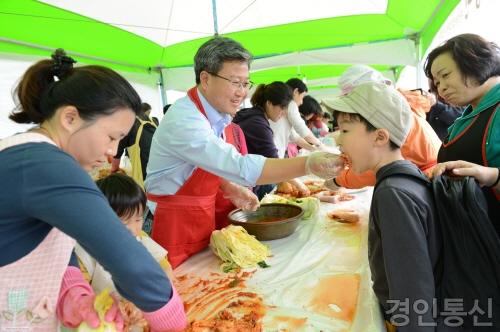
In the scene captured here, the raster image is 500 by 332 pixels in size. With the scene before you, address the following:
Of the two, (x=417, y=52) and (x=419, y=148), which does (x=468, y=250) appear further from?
(x=417, y=52)

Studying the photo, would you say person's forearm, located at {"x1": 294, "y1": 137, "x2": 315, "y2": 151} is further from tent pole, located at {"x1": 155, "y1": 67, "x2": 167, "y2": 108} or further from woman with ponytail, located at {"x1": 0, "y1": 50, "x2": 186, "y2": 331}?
woman with ponytail, located at {"x1": 0, "y1": 50, "x2": 186, "y2": 331}

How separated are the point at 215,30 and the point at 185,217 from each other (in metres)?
4.16

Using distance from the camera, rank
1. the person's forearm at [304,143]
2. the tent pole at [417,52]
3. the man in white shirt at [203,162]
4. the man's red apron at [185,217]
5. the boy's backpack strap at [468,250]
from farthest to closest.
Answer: the person's forearm at [304,143] → the tent pole at [417,52] → the man's red apron at [185,217] → the man in white shirt at [203,162] → the boy's backpack strap at [468,250]

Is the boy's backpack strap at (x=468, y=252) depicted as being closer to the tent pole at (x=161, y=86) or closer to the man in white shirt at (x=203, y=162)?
the man in white shirt at (x=203, y=162)

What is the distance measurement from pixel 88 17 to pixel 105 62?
0.90 m

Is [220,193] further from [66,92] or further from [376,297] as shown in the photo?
[66,92]

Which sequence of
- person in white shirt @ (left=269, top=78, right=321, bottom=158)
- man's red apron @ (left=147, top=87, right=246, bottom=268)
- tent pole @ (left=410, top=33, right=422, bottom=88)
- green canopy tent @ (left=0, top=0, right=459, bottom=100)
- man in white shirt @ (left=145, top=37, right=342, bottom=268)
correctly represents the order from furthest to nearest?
1. tent pole @ (left=410, top=33, right=422, bottom=88)
2. person in white shirt @ (left=269, top=78, right=321, bottom=158)
3. green canopy tent @ (left=0, top=0, right=459, bottom=100)
4. man's red apron @ (left=147, top=87, right=246, bottom=268)
5. man in white shirt @ (left=145, top=37, right=342, bottom=268)

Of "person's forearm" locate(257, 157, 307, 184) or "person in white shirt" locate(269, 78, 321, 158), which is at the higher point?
"person's forearm" locate(257, 157, 307, 184)

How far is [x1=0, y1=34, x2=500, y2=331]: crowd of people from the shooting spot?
2.60ft

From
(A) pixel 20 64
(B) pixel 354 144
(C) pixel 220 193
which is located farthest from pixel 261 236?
(A) pixel 20 64

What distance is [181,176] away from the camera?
1853 mm

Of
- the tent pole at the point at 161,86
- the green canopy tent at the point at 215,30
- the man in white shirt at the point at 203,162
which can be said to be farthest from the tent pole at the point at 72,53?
the man in white shirt at the point at 203,162

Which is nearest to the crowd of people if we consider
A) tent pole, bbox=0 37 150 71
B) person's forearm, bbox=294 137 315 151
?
person's forearm, bbox=294 137 315 151

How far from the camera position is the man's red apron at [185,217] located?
1.83 metres
